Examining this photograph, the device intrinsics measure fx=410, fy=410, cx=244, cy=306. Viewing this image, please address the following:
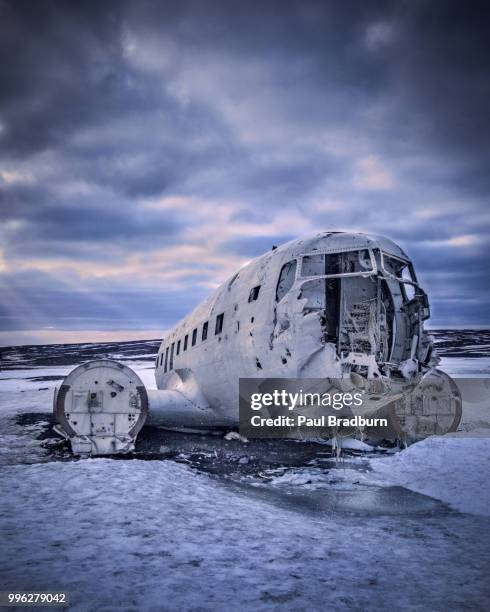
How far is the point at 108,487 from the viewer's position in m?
6.25

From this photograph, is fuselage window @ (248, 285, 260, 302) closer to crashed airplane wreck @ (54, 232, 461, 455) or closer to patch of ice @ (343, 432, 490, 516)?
crashed airplane wreck @ (54, 232, 461, 455)

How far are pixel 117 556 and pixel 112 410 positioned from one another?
19.7 ft

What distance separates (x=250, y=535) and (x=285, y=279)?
230 inches

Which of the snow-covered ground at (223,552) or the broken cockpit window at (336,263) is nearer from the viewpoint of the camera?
the snow-covered ground at (223,552)

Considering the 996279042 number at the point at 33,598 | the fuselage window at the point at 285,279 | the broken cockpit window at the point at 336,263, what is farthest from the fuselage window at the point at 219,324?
the 996279042 number at the point at 33,598

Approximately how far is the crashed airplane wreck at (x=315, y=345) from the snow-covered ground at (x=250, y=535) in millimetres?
1642

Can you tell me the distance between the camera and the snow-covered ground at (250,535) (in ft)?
11.0

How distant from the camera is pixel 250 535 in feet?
15.2

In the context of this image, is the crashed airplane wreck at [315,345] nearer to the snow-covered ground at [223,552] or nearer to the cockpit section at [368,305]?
the cockpit section at [368,305]

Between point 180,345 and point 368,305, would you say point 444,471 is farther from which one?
point 180,345

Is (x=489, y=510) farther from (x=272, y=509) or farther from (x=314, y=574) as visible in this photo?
(x=314, y=574)

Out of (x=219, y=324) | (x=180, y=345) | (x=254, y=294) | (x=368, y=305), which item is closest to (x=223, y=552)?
(x=254, y=294)

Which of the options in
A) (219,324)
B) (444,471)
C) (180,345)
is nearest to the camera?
(444,471)

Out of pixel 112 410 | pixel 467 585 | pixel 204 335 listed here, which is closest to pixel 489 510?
pixel 467 585
